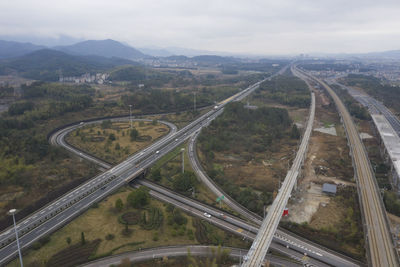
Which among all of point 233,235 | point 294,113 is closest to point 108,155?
point 233,235

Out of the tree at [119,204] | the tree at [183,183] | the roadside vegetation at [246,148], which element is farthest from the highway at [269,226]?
the tree at [119,204]

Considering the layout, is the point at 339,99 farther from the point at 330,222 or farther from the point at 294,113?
the point at 330,222

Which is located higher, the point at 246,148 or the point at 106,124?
the point at 106,124

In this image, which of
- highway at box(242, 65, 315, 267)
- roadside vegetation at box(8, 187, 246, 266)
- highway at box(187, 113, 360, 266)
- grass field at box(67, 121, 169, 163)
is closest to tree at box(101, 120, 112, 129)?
grass field at box(67, 121, 169, 163)

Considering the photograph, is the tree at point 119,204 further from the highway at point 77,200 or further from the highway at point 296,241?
the highway at point 296,241

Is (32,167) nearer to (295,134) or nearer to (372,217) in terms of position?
(372,217)

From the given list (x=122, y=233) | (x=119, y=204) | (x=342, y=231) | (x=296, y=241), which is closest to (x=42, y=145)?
(x=119, y=204)
